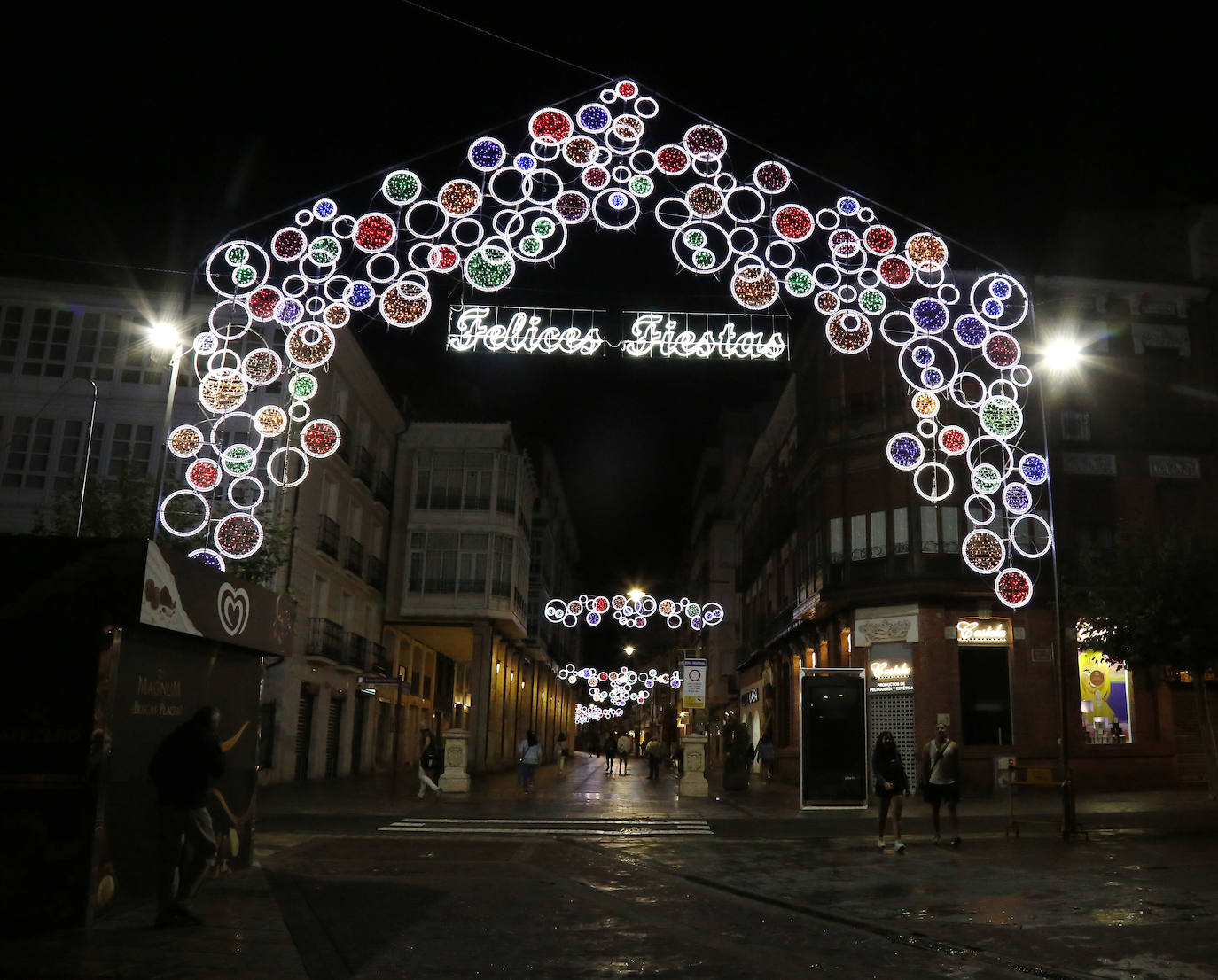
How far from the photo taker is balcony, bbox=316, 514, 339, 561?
3403 cm

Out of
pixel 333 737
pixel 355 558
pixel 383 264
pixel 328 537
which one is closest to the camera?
pixel 383 264

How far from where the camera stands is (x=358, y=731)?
4088 centimetres

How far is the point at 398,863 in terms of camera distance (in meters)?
13.4

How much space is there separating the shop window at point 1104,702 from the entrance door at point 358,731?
24626 millimetres

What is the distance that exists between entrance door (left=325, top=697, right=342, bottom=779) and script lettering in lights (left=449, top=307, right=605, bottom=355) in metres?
23.0

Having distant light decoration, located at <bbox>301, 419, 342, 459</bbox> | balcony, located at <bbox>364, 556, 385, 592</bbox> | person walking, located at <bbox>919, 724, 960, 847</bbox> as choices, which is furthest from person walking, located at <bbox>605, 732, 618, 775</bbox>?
distant light decoration, located at <bbox>301, 419, 342, 459</bbox>

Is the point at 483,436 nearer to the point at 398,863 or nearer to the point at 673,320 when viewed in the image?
the point at 673,320

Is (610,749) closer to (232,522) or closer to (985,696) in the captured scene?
(985,696)

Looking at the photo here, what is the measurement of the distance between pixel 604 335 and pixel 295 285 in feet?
15.8

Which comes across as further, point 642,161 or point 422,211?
point 422,211

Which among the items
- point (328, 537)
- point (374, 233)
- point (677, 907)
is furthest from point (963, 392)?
point (328, 537)

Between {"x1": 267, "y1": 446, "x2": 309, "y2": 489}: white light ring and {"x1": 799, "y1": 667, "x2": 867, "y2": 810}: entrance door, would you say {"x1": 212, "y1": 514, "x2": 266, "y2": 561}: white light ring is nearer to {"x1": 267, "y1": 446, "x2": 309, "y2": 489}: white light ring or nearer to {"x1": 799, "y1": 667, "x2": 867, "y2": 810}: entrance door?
{"x1": 267, "y1": 446, "x2": 309, "y2": 489}: white light ring

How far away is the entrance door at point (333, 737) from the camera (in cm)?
3686

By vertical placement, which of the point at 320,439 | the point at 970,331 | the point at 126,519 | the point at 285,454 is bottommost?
the point at 126,519
